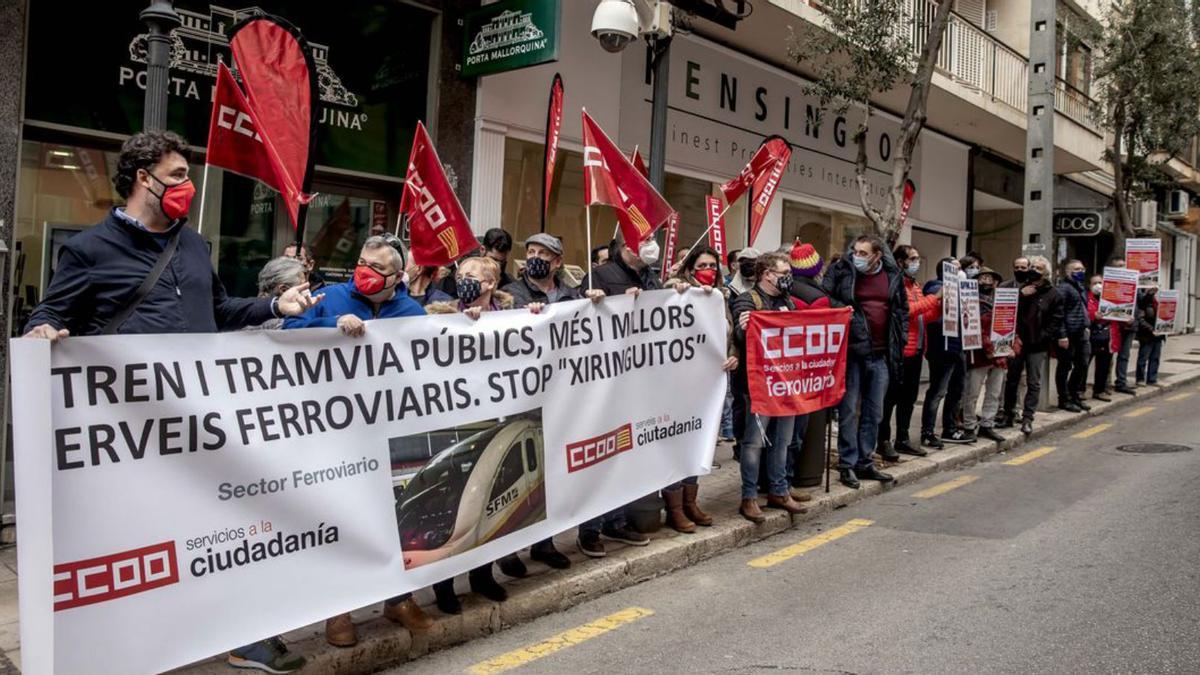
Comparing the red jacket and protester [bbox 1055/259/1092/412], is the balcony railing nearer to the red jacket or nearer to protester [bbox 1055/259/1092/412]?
protester [bbox 1055/259/1092/412]

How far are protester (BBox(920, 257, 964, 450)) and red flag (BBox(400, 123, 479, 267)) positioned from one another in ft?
16.7

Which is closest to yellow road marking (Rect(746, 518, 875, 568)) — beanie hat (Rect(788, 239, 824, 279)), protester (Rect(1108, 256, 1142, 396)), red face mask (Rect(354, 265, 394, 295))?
beanie hat (Rect(788, 239, 824, 279))

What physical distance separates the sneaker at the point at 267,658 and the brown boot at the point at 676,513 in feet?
8.84

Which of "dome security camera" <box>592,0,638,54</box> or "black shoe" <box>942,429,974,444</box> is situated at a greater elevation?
"dome security camera" <box>592,0,638,54</box>

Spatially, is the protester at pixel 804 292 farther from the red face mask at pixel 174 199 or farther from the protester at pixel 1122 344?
the protester at pixel 1122 344

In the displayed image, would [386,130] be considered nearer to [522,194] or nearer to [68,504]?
[522,194]

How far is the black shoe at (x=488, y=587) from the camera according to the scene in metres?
4.71

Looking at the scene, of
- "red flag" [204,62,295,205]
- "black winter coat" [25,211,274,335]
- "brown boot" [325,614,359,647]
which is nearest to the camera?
"black winter coat" [25,211,274,335]

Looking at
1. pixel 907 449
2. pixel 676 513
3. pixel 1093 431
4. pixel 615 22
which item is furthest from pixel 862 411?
pixel 1093 431

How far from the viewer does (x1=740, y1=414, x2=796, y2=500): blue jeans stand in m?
6.25

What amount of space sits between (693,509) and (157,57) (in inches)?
157

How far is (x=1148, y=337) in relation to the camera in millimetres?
14055

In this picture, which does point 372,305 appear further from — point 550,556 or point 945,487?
point 945,487

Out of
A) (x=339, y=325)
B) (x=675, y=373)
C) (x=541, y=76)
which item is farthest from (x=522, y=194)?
(x=339, y=325)
